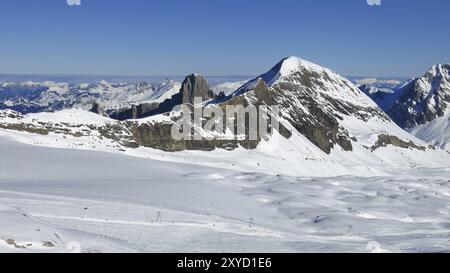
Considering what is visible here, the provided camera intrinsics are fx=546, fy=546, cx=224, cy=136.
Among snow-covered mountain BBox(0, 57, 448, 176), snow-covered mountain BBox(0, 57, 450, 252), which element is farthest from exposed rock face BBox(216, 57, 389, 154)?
snow-covered mountain BBox(0, 57, 450, 252)

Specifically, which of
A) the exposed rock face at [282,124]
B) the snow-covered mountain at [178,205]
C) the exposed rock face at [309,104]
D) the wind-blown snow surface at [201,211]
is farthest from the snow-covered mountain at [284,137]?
the wind-blown snow surface at [201,211]

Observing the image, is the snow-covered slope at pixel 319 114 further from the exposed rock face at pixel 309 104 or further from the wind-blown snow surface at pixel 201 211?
the wind-blown snow surface at pixel 201 211

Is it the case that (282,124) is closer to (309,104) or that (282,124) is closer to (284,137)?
(284,137)

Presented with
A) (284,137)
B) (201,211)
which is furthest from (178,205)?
(284,137)

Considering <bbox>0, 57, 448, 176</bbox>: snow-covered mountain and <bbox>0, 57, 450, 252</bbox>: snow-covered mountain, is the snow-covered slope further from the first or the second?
<bbox>0, 57, 450, 252</bbox>: snow-covered mountain

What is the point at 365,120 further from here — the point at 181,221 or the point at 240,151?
the point at 181,221

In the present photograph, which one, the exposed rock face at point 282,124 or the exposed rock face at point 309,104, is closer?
the exposed rock face at point 282,124

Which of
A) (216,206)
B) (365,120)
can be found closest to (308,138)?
(365,120)

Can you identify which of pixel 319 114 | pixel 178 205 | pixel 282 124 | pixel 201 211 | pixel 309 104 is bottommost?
pixel 282 124
